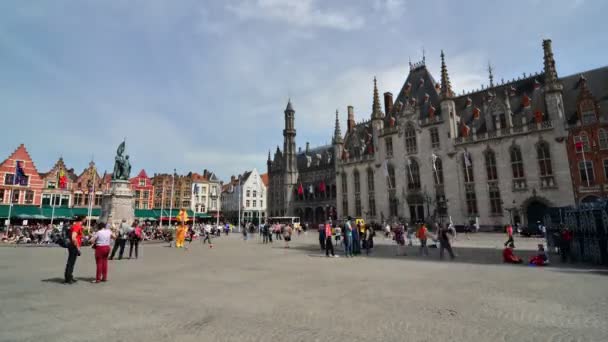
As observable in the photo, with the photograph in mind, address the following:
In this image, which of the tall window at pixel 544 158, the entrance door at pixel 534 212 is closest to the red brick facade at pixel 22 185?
the entrance door at pixel 534 212

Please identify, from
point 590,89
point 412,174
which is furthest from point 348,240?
point 590,89

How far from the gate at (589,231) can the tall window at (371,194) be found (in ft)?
111

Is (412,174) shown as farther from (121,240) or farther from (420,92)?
(121,240)

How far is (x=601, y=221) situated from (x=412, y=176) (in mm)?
32722

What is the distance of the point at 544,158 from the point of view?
34.4 meters

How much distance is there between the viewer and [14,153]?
161ft

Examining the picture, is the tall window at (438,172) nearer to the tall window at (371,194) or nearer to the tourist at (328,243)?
the tall window at (371,194)

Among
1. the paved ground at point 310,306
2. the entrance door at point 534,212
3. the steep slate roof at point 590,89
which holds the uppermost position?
the steep slate roof at point 590,89

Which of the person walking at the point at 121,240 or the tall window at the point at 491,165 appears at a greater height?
the tall window at the point at 491,165

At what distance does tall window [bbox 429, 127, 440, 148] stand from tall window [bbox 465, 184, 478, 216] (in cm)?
691

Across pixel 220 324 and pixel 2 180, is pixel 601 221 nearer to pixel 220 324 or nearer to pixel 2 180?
pixel 220 324

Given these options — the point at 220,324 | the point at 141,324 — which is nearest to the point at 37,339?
the point at 141,324

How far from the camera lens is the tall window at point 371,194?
49.5 metres

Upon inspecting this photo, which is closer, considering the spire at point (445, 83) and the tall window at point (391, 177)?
the spire at point (445, 83)
